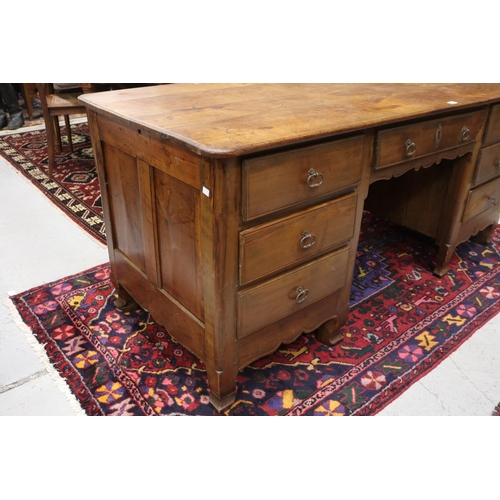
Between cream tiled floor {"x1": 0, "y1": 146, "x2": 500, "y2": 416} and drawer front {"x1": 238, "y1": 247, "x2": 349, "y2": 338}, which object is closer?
drawer front {"x1": 238, "y1": 247, "x2": 349, "y2": 338}

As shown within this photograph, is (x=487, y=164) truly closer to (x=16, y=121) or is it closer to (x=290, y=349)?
(x=290, y=349)

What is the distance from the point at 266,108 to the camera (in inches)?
59.2

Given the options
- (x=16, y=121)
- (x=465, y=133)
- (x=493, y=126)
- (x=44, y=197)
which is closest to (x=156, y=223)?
(x=465, y=133)

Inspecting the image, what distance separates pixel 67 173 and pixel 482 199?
286 centimetres

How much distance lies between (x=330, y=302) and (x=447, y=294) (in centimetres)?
79

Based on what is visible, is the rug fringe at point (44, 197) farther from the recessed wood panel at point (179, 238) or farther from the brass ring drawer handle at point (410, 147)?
the brass ring drawer handle at point (410, 147)

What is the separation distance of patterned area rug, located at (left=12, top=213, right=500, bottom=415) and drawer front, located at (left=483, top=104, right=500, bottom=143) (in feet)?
2.23

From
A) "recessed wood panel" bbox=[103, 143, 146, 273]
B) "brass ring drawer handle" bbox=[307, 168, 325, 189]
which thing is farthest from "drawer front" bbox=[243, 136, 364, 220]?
"recessed wood panel" bbox=[103, 143, 146, 273]

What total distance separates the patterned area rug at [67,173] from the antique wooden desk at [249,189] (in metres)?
1.07

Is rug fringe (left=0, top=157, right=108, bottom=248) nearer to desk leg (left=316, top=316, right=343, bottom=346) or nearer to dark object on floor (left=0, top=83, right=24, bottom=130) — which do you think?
dark object on floor (left=0, top=83, right=24, bottom=130)

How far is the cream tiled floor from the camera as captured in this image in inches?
61.3

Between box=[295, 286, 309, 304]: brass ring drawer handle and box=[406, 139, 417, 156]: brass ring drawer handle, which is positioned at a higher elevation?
box=[406, 139, 417, 156]: brass ring drawer handle

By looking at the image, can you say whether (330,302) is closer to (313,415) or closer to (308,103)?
(313,415)

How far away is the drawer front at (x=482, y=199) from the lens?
2223mm
